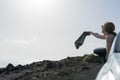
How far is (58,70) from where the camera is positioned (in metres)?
25.2

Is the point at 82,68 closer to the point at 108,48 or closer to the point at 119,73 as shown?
the point at 108,48

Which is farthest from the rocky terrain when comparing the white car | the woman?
the white car

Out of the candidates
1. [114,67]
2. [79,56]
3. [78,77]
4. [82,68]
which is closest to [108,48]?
[114,67]

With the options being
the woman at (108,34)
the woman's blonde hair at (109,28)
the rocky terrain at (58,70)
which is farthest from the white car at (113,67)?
the rocky terrain at (58,70)

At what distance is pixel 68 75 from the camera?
24.0m

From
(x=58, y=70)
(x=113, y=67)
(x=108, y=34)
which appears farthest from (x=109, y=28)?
(x=58, y=70)

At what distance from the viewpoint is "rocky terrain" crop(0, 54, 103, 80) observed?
2386 centimetres

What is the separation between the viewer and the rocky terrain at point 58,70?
23859mm

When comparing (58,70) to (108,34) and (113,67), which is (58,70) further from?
(113,67)

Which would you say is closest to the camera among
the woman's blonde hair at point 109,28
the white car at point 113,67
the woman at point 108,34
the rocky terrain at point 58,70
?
the white car at point 113,67

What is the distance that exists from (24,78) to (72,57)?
463 cm

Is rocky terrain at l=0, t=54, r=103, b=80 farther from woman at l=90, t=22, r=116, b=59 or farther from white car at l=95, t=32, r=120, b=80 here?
white car at l=95, t=32, r=120, b=80

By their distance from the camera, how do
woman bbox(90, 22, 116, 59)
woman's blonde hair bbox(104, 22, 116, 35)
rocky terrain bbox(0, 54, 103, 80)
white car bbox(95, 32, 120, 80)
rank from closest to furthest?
1. white car bbox(95, 32, 120, 80)
2. woman bbox(90, 22, 116, 59)
3. woman's blonde hair bbox(104, 22, 116, 35)
4. rocky terrain bbox(0, 54, 103, 80)

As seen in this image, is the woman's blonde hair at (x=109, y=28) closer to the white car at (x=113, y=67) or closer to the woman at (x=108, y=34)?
the woman at (x=108, y=34)
